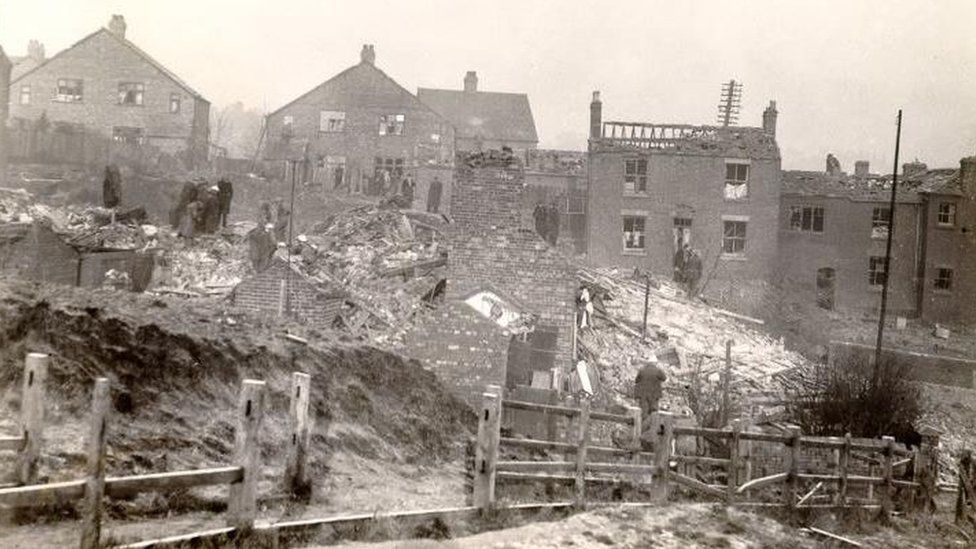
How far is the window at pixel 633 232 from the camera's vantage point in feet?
126

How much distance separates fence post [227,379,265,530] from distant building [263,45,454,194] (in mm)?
41040

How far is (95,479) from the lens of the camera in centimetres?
525

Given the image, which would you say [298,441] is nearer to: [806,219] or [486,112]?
[806,219]

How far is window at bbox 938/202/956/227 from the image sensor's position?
3775 cm

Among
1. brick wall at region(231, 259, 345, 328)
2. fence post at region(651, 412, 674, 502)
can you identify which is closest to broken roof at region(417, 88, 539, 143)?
brick wall at region(231, 259, 345, 328)

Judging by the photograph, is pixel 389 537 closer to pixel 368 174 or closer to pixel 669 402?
pixel 669 402

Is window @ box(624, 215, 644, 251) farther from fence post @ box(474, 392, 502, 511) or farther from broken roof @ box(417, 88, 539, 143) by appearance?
fence post @ box(474, 392, 502, 511)

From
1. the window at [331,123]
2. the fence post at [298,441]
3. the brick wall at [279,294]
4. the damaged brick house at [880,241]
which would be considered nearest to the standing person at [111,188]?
the brick wall at [279,294]

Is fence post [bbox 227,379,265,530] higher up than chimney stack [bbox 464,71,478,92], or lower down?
lower down

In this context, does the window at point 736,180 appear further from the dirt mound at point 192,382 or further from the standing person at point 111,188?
the dirt mound at point 192,382

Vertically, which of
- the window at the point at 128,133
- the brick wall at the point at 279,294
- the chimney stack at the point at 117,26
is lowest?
the brick wall at the point at 279,294

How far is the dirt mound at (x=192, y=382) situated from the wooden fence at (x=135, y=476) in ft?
3.31

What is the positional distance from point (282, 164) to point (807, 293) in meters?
27.7

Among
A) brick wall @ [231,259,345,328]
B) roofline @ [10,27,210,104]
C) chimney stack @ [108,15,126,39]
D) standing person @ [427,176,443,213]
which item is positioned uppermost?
chimney stack @ [108,15,126,39]
